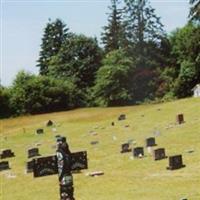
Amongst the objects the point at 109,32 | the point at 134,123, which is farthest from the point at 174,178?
the point at 109,32

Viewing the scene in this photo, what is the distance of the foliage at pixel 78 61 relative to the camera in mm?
89625

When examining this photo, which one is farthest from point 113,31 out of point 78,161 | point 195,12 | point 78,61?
point 78,161

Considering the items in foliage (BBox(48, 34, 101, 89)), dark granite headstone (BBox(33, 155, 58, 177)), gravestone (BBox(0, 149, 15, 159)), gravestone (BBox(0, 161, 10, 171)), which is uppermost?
foliage (BBox(48, 34, 101, 89))

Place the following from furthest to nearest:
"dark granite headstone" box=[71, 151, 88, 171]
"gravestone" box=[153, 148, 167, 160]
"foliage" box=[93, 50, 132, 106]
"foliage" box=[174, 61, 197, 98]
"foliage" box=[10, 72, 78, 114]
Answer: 1. "foliage" box=[93, 50, 132, 106]
2. "foliage" box=[10, 72, 78, 114]
3. "foliage" box=[174, 61, 197, 98]
4. "gravestone" box=[153, 148, 167, 160]
5. "dark granite headstone" box=[71, 151, 88, 171]

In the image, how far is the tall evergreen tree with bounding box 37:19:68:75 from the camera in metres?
103

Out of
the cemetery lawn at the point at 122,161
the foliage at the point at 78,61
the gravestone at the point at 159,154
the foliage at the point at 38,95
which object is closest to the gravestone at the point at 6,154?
the cemetery lawn at the point at 122,161

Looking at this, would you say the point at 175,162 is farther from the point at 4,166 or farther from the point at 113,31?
the point at 113,31

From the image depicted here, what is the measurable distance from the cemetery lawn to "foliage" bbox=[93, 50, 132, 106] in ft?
78.2

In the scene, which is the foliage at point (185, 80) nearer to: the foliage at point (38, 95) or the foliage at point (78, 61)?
the foliage at point (38, 95)

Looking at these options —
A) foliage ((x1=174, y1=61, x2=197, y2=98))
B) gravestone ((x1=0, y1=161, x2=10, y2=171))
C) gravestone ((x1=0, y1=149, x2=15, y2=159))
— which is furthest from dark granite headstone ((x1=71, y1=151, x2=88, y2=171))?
foliage ((x1=174, y1=61, x2=197, y2=98))

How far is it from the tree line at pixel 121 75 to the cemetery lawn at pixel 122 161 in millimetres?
22286

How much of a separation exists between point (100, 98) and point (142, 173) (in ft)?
179

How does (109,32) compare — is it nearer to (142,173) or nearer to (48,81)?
(48,81)

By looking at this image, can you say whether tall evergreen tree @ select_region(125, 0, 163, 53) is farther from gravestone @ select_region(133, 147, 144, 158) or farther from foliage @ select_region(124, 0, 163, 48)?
gravestone @ select_region(133, 147, 144, 158)
